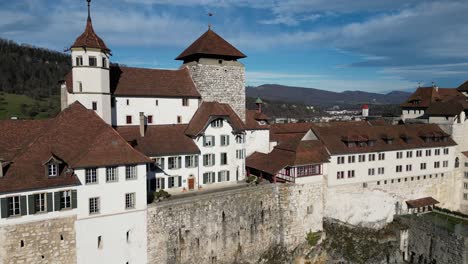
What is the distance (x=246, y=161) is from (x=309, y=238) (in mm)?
11433

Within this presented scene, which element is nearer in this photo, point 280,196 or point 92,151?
point 92,151

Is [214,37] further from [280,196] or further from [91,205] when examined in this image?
[91,205]

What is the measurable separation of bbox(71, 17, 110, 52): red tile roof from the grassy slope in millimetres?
59231

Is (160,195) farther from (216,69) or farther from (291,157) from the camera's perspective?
(216,69)

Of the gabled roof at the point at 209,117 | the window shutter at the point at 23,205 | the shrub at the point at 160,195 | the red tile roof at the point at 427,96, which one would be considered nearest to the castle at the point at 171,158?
the window shutter at the point at 23,205

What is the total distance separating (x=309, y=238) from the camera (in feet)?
127

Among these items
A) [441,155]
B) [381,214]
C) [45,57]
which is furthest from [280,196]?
[45,57]

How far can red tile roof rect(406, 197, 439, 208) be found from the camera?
48125mm

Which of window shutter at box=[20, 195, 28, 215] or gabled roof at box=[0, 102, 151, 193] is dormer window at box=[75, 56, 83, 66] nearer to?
gabled roof at box=[0, 102, 151, 193]

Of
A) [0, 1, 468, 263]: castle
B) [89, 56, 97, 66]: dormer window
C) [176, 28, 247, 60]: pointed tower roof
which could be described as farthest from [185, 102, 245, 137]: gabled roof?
[89, 56, 97, 66]: dormer window

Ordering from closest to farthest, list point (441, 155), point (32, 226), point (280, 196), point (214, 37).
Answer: point (32, 226) < point (280, 196) < point (214, 37) < point (441, 155)

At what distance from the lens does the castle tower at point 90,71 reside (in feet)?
111

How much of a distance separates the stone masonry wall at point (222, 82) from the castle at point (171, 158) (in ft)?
0.39

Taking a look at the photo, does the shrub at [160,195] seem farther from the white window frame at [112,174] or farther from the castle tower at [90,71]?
the castle tower at [90,71]
